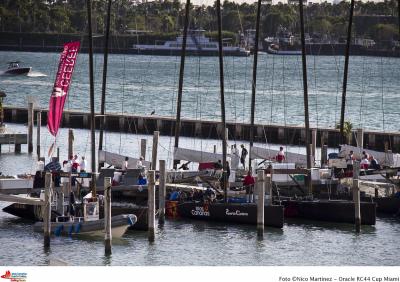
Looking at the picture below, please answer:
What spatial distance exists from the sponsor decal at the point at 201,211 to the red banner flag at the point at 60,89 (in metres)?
3.50

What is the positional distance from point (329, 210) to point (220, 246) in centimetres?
375

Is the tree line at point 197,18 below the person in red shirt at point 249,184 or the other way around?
the other way around

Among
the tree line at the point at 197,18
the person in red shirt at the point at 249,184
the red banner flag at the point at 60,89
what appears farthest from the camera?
the tree line at the point at 197,18

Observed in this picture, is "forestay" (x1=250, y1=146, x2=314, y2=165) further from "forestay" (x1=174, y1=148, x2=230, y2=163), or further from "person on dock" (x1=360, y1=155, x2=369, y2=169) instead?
"person on dock" (x1=360, y1=155, x2=369, y2=169)

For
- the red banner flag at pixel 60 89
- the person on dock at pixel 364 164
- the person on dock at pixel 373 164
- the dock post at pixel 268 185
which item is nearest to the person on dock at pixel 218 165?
the dock post at pixel 268 185

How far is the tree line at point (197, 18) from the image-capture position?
82000mm

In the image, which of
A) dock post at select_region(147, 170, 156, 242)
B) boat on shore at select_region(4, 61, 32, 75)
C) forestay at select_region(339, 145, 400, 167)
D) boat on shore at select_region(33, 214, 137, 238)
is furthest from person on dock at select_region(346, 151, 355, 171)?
boat on shore at select_region(4, 61, 32, 75)

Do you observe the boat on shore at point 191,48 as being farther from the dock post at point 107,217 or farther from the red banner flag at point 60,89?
the dock post at point 107,217

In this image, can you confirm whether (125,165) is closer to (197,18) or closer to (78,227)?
(78,227)

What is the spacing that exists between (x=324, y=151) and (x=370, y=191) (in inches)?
164

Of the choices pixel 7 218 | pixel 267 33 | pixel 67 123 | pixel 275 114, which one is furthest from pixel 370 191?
pixel 267 33

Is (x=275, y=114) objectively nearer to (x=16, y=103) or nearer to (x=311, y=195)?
(x=16, y=103)

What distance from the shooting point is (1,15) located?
8144 cm
